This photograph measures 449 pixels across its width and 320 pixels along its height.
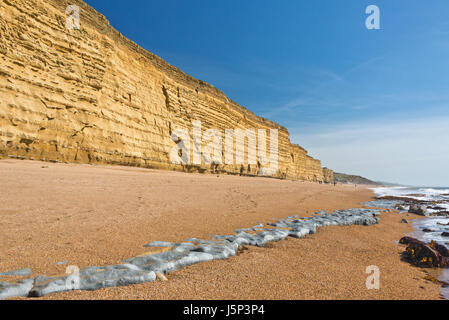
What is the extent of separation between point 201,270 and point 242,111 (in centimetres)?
2688

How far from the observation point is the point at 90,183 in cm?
566

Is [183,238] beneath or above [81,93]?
beneath

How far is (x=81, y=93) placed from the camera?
35.4 ft

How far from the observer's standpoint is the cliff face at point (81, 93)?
8570 mm

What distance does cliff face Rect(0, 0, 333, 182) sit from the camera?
8.57 m

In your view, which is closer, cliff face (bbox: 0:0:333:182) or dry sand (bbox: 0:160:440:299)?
dry sand (bbox: 0:160:440:299)

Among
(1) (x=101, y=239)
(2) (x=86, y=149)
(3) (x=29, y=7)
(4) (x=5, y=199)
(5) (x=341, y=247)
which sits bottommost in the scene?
(5) (x=341, y=247)

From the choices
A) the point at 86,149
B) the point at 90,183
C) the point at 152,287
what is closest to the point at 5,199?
the point at 90,183

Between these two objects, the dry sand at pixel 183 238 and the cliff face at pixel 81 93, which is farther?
the cliff face at pixel 81 93

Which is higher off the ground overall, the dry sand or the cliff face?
the cliff face

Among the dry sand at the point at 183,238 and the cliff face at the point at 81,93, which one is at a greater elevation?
the cliff face at the point at 81,93

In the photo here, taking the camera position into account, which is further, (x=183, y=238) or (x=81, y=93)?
(x=81, y=93)

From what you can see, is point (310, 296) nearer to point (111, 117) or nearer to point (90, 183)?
point (90, 183)
